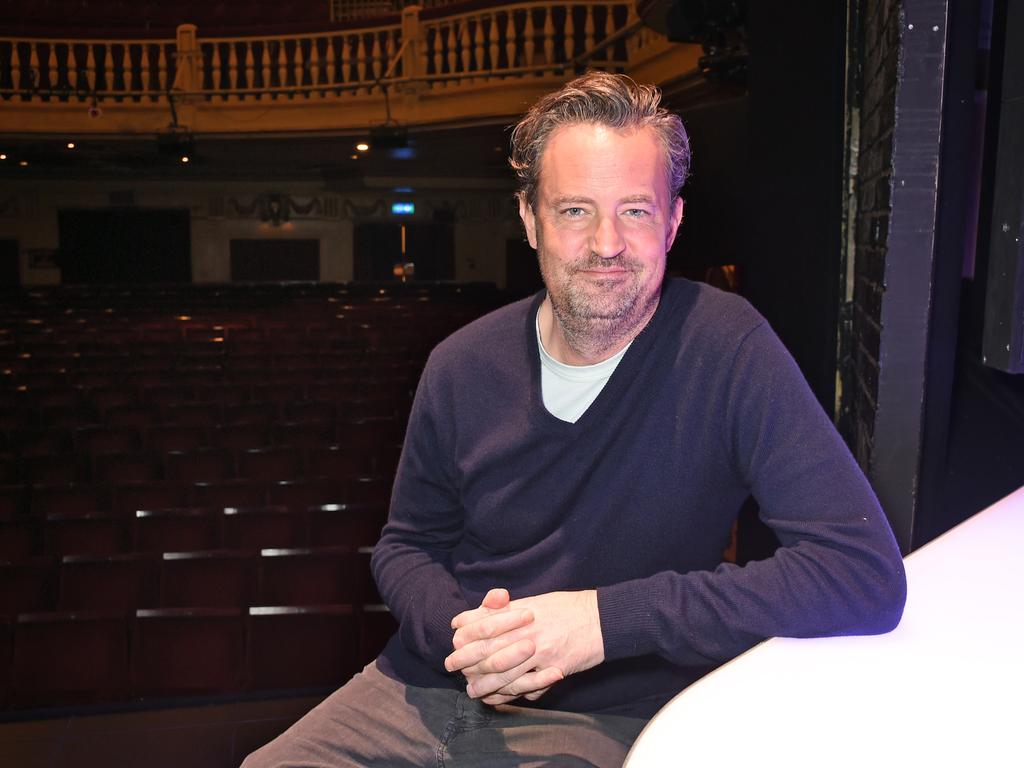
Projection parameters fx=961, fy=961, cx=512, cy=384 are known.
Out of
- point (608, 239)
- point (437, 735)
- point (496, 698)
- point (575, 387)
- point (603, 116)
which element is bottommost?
point (437, 735)

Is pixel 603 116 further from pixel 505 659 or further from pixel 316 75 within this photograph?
pixel 316 75

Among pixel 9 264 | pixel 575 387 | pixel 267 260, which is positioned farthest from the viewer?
pixel 267 260

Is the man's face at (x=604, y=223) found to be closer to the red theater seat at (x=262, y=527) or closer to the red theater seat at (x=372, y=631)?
the red theater seat at (x=372, y=631)

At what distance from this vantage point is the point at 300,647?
8.38 feet

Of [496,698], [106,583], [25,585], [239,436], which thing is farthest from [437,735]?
[239,436]

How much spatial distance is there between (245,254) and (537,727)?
49.3 feet

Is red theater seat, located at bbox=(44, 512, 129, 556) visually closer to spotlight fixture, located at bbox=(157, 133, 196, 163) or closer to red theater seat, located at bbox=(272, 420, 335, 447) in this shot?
red theater seat, located at bbox=(272, 420, 335, 447)

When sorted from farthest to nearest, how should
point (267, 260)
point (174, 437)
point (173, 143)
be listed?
point (267, 260)
point (173, 143)
point (174, 437)

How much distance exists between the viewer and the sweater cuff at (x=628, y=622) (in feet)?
3.51

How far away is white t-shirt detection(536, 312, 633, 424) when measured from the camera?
133 cm

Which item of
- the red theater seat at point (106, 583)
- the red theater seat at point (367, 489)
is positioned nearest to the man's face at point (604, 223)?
the red theater seat at point (106, 583)

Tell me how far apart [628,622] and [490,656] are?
0.16 meters

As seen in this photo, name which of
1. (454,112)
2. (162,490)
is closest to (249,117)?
(454,112)

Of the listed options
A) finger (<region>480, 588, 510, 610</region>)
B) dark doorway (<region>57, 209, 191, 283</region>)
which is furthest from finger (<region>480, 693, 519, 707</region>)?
dark doorway (<region>57, 209, 191, 283</region>)
